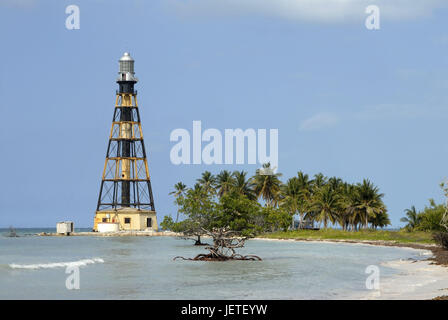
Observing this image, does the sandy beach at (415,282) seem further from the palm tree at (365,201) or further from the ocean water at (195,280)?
the palm tree at (365,201)

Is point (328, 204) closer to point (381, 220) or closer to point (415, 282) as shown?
point (381, 220)

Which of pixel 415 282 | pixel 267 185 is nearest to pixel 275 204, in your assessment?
pixel 267 185

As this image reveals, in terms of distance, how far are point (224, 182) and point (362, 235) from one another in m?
41.8

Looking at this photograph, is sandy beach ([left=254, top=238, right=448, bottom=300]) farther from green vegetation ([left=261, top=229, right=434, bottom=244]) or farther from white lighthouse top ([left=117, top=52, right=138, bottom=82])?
white lighthouse top ([left=117, top=52, right=138, bottom=82])

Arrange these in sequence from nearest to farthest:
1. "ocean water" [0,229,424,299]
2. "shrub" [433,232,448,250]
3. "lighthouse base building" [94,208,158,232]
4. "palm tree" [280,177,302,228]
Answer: "ocean water" [0,229,424,299] → "shrub" [433,232,448,250] → "palm tree" [280,177,302,228] → "lighthouse base building" [94,208,158,232]

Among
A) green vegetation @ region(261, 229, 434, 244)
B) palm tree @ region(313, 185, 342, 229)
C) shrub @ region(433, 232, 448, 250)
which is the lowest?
green vegetation @ region(261, 229, 434, 244)

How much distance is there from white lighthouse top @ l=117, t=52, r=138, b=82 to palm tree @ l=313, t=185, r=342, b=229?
48.0 m

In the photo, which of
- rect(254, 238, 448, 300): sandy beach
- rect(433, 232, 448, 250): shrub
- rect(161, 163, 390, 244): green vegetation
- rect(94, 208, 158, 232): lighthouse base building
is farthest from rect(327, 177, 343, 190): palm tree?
rect(254, 238, 448, 300): sandy beach

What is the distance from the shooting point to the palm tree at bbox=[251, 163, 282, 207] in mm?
137875

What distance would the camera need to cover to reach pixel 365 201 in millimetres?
112500

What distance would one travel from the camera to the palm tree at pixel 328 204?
122 metres

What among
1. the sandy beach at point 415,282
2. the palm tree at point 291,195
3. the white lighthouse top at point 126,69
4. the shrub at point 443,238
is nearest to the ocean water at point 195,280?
the sandy beach at point 415,282
